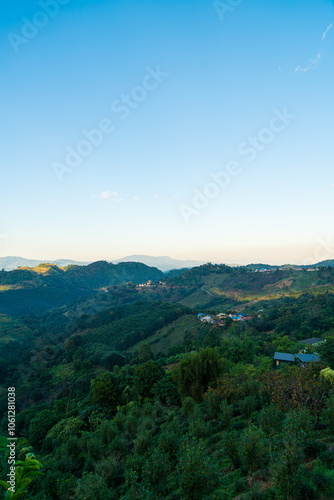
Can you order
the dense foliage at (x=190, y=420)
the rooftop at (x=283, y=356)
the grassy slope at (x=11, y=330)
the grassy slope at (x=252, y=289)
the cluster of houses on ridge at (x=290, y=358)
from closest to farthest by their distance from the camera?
the dense foliage at (x=190, y=420) → the cluster of houses on ridge at (x=290, y=358) → the rooftop at (x=283, y=356) → the grassy slope at (x=11, y=330) → the grassy slope at (x=252, y=289)

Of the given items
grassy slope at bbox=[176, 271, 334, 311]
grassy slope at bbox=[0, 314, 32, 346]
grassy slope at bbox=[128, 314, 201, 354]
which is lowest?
grassy slope at bbox=[0, 314, 32, 346]

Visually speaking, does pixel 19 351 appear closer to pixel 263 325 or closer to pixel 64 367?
pixel 64 367

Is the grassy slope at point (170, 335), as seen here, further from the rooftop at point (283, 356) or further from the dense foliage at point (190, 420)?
the rooftop at point (283, 356)

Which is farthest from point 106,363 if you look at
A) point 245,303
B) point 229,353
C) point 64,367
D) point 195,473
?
point 245,303

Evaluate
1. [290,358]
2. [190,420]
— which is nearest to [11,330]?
[290,358]

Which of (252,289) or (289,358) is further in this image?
(252,289)

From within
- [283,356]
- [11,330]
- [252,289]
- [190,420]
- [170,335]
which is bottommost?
[11,330]

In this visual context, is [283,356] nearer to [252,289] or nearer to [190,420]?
[190,420]

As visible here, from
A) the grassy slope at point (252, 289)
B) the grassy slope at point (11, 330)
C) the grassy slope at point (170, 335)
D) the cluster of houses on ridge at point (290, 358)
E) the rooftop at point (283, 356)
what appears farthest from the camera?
the grassy slope at point (252, 289)

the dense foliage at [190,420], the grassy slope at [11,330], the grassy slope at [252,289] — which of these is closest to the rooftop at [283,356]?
the dense foliage at [190,420]

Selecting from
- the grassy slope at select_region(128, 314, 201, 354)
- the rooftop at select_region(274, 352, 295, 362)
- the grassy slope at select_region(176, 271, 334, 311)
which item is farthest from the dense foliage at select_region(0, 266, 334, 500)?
the grassy slope at select_region(176, 271, 334, 311)

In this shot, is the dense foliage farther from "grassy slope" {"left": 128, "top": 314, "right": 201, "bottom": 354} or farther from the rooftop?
the rooftop
